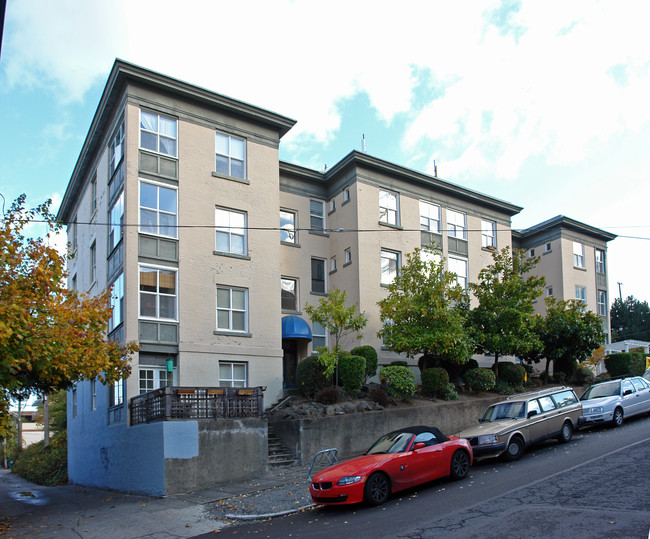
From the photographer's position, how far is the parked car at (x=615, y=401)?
63.3 ft

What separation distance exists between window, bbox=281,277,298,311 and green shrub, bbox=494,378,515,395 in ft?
30.0

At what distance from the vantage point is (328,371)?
2114 centimetres

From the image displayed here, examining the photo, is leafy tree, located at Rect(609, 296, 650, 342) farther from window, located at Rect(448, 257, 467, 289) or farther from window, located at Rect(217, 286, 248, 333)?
window, located at Rect(217, 286, 248, 333)

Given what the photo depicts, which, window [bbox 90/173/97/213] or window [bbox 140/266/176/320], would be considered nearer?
window [bbox 140/266/176/320]

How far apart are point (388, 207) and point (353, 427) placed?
39.7ft

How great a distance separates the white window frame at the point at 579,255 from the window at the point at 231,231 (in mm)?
23533

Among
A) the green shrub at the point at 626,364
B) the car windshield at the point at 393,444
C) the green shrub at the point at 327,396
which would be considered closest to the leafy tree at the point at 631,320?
the green shrub at the point at 626,364

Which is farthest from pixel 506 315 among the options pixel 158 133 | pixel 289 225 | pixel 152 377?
pixel 158 133

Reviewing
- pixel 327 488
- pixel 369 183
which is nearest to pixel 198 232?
pixel 369 183

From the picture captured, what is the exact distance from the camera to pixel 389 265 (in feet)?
92.1

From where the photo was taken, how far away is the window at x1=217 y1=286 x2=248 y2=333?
22438 millimetres

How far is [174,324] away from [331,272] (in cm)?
939

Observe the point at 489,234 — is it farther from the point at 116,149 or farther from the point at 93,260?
the point at 93,260

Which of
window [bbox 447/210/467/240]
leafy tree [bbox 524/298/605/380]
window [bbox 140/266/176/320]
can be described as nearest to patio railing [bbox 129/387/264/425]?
window [bbox 140/266/176/320]
